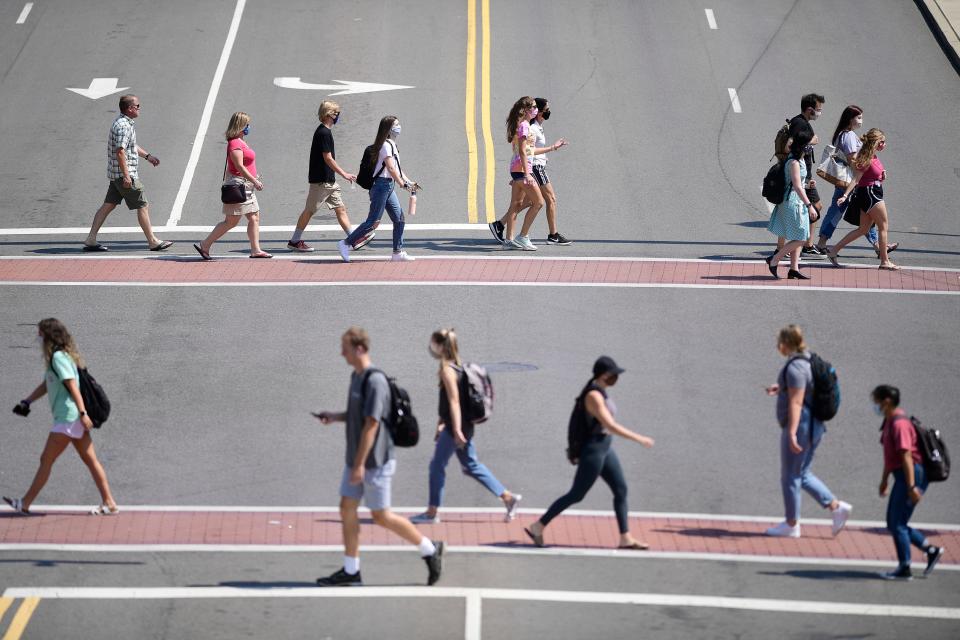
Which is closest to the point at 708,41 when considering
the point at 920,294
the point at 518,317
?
the point at 920,294

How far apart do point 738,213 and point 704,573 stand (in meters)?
9.98

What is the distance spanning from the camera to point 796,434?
433 inches

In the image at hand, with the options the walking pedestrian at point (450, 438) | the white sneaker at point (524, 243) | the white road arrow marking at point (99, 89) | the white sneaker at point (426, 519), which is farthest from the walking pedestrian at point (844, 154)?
the white road arrow marking at point (99, 89)

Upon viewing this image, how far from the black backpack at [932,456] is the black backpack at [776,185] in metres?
6.48

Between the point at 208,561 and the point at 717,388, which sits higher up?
the point at 717,388

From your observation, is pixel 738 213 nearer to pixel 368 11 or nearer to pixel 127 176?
pixel 127 176

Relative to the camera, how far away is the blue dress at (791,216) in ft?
53.8

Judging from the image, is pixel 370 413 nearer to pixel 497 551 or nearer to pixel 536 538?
pixel 497 551

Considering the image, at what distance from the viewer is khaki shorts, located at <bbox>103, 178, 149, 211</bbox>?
17.6 m

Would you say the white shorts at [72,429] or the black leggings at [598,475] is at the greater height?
the black leggings at [598,475]

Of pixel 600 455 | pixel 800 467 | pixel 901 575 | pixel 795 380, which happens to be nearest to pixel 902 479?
pixel 901 575

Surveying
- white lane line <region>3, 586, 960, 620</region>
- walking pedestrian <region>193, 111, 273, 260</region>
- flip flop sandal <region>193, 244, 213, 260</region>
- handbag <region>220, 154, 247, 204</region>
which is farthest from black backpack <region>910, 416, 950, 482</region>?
flip flop sandal <region>193, 244, 213, 260</region>

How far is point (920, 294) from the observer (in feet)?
54.1

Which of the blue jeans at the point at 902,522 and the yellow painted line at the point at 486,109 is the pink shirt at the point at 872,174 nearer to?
the yellow painted line at the point at 486,109
